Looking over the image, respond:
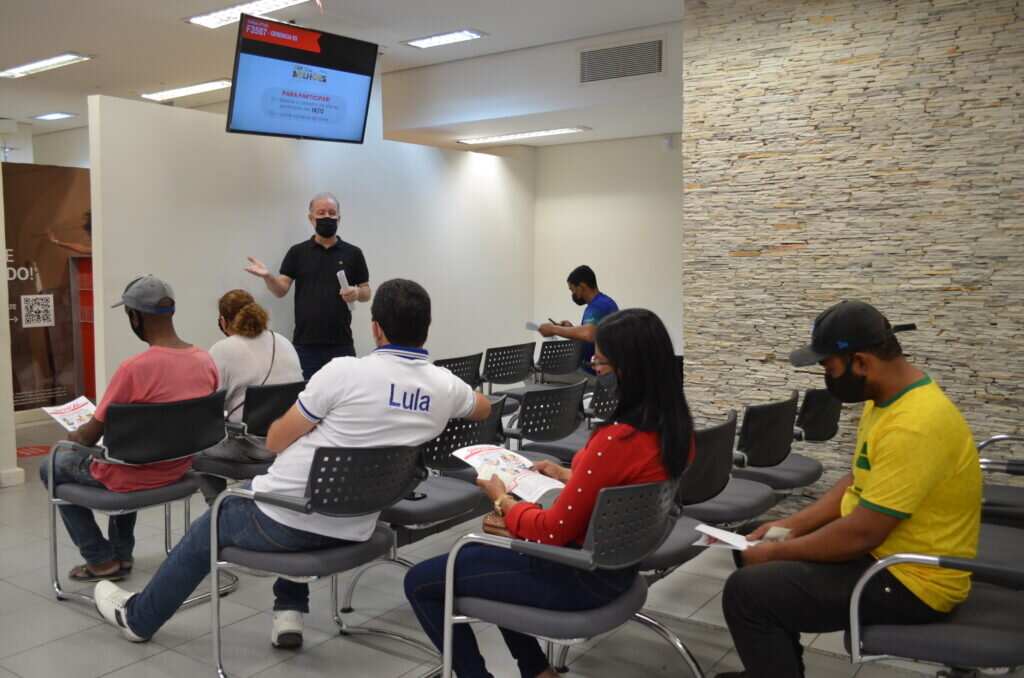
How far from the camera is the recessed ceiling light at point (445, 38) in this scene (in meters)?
6.92

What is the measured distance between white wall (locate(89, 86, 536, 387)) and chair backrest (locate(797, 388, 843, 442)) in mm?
4025

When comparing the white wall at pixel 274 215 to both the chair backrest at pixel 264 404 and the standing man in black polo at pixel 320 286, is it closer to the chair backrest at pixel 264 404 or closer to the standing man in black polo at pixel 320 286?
the standing man in black polo at pixel 320 286

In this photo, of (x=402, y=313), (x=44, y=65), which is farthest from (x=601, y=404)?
(x=44, y=65)

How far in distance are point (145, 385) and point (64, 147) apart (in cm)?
1171

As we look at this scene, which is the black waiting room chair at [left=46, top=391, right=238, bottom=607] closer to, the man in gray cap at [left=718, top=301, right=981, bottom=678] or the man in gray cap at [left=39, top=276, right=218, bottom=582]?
the man in gray cap at [left=39, top=276, right=218, bottom=582]

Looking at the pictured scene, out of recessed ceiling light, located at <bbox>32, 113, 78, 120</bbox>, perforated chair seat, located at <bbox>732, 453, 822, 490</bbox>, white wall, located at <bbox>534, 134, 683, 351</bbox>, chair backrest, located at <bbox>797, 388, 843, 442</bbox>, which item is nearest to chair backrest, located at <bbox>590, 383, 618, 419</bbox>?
perforated chair seat, located at <bbox>732, 453, 822, 490</bbox>

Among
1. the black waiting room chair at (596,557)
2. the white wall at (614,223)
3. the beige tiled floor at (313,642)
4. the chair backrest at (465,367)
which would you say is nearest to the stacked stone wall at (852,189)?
the chair backrest at (465,367)

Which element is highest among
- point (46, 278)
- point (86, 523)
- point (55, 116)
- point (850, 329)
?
point (55, 116)

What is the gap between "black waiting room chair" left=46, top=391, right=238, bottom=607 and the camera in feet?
10.5

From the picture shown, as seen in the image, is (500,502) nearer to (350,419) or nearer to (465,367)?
(350,419)

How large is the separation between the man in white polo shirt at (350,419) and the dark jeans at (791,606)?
1.09 m

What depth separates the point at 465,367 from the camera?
484cm

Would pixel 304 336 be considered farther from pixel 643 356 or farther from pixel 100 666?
pixel 643 356

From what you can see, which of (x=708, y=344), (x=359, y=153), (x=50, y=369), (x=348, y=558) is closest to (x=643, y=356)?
(x=348, y=558)
